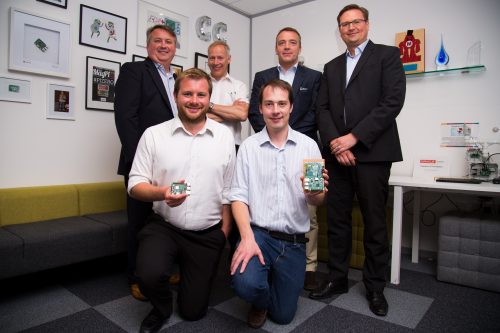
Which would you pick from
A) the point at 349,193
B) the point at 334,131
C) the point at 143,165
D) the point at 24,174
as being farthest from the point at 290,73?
the point at 24,174

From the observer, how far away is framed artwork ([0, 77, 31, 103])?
259 cm

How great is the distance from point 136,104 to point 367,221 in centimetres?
156

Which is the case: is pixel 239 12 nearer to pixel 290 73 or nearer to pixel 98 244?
pixel 290 73

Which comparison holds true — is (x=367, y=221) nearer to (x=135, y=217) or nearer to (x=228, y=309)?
(x=228, y=309)

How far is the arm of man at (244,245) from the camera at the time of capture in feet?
5.88

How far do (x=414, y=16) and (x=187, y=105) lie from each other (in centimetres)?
249

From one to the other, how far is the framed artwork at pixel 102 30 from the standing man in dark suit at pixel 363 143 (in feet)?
6.46

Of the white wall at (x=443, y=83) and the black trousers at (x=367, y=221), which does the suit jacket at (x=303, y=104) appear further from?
the white wall at (x=443, y=83)

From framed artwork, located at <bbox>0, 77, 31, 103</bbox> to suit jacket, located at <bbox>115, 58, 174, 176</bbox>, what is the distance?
35.6 inches

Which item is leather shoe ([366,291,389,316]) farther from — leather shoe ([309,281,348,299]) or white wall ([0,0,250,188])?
white wall ([0,0,250,188])

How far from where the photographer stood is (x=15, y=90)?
2.65 metres

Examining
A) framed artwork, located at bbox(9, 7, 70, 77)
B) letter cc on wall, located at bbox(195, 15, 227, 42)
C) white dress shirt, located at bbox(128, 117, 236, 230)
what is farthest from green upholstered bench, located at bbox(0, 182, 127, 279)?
letter cc on wall, located at bbox(195, 15, 227, 42)

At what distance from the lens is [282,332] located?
72.7 inches

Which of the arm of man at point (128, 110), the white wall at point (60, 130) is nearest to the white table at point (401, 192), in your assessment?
the arm of man at point (128, 110)
